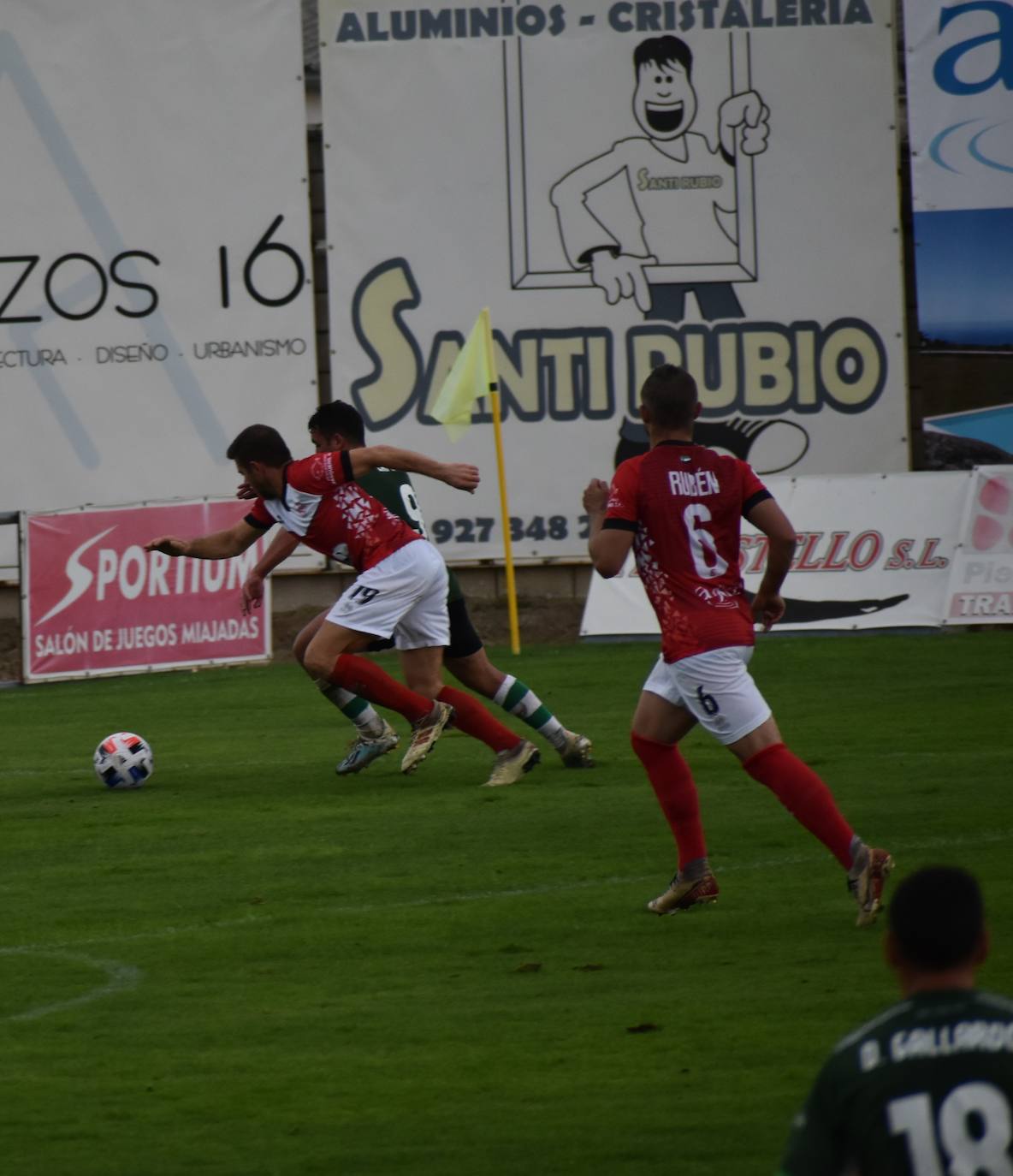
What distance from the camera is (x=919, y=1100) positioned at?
299cm

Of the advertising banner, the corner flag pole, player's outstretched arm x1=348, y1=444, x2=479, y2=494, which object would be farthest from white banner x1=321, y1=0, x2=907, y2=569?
player's outstretched arm x1=348, y1=444, x2=479, y2=494

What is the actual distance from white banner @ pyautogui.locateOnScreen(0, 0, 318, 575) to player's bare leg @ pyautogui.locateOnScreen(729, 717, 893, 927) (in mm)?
15612

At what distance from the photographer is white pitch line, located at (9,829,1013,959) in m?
7.89

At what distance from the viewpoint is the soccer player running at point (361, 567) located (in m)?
11.1

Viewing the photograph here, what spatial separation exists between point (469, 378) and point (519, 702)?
28.9 feet

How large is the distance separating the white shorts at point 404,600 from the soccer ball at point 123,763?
150cm

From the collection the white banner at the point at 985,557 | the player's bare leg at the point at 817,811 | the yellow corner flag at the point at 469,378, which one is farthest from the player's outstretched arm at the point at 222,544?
the white banner at the point at 985,557

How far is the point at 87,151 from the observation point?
74.1ft

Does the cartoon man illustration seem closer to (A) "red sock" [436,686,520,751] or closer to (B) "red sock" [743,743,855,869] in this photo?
(A) "red sock" [436,686,520,751]

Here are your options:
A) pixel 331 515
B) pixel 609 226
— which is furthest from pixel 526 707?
pixel 609 226

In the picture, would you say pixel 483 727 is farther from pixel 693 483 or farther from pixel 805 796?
pixel 805 796

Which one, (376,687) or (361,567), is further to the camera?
(376,687)

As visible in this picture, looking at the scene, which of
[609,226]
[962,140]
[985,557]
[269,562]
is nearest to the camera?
[269,562]

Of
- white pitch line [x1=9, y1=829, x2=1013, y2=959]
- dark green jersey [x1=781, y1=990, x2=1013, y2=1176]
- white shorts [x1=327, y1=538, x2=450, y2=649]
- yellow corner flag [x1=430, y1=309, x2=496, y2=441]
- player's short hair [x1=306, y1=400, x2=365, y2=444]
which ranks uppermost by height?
yellow corner flag [x1=430, y1=309, x2=496, y2=441]
